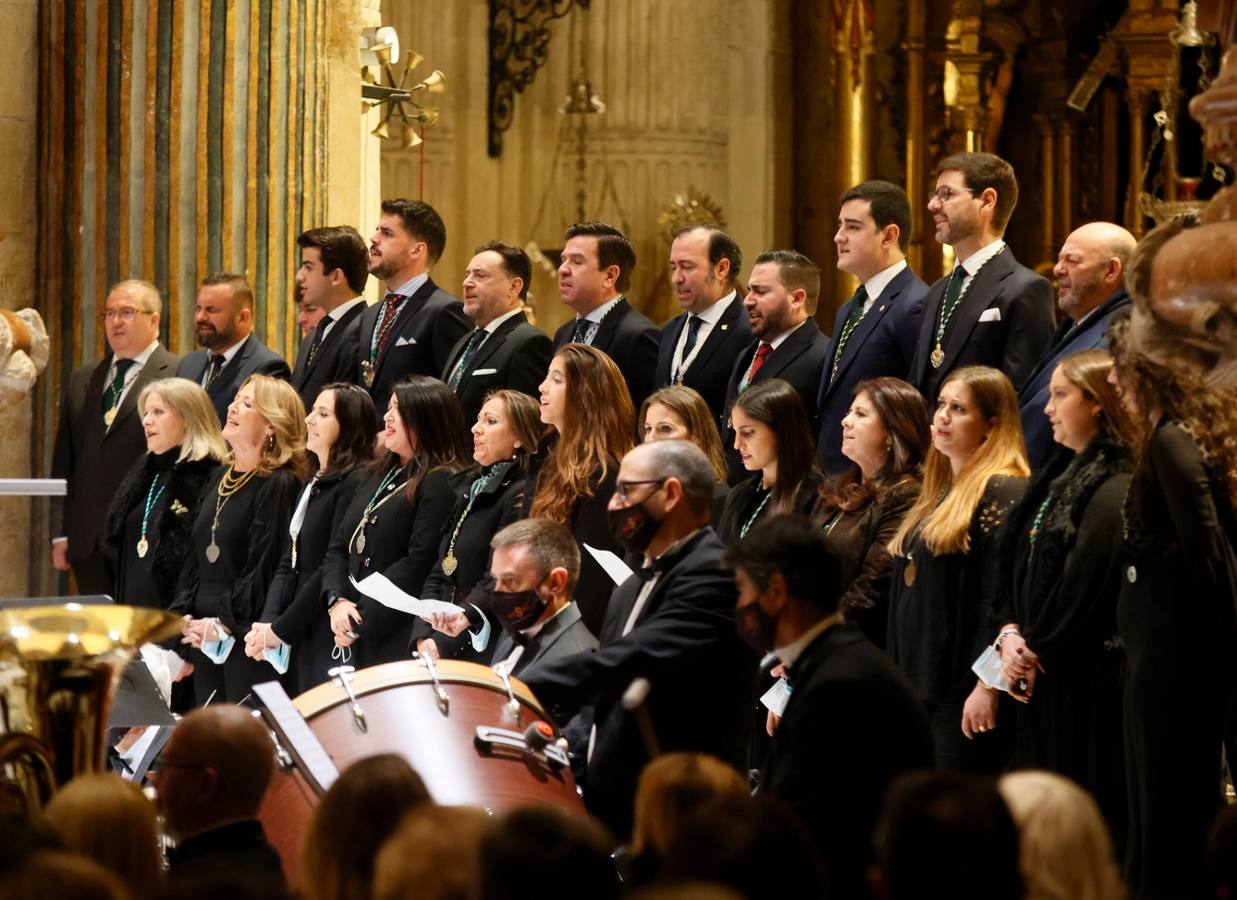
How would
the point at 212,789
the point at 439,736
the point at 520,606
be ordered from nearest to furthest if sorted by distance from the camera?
the point at 212,789 → the point at 439,736 → the point at 520,606

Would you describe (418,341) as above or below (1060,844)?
above

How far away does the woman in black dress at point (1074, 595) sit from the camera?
19.6 ft

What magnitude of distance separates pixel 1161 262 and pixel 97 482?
598 centimetres

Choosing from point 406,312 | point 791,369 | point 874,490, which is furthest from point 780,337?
point 406,312

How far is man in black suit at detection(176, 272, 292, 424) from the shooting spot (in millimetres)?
9234

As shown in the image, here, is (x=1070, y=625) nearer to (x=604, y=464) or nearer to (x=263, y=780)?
(x=604, y=464)

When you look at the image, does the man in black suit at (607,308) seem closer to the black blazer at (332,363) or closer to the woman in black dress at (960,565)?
the black blazer at (332,363)

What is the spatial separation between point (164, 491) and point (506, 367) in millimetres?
1395

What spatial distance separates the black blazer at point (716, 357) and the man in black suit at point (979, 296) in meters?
0.91

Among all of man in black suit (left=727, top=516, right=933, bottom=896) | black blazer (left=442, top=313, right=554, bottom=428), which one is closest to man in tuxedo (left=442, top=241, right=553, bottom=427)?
black blazer (left=442, top=313, right=554, bottom=428)

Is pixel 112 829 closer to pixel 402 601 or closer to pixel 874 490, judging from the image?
pixel 402 601

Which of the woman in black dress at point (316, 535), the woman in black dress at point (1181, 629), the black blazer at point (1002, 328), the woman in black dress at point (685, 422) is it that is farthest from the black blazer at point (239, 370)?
the woman in black dress at point (1181, 629)

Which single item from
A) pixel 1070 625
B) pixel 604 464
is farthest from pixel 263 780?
pixel 604 464

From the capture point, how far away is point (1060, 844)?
3611 millimetres
